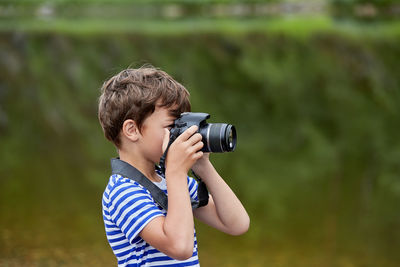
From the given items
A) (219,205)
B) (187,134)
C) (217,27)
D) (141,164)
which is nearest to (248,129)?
(219,205)

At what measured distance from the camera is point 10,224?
5.21 meters

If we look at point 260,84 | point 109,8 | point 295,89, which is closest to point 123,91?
point 295,89

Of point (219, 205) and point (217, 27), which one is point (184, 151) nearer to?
point (219, 205)

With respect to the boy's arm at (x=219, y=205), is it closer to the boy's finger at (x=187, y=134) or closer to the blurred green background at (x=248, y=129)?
the boy's finger at (x=187, y=134)

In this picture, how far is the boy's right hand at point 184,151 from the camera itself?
69.1 inches

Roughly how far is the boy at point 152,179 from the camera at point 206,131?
0.03 metres

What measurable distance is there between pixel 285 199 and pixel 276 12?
82.8ft

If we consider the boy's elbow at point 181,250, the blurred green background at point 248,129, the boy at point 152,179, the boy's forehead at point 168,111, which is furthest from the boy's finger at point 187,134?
the blurred green background at point 248,129

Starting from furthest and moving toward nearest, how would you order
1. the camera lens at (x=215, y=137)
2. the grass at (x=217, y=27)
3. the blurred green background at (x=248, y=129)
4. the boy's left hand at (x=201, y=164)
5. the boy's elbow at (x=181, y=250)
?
the grass at (x=217, y=27) → the blurred green background at (x=248, y=129) → the boy's left hand at (x=201, y=164) → the camera lens at (x=215, y=137) → the boy's elbow at (x=181, y=250)

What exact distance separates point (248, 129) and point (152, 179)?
8.24 metres

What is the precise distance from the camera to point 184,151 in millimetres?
1761

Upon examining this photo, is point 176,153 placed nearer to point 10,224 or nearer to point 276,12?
point 10,224

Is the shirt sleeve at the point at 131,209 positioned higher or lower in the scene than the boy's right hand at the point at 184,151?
lower

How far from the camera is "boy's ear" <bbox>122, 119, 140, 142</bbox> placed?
186 centimetres
